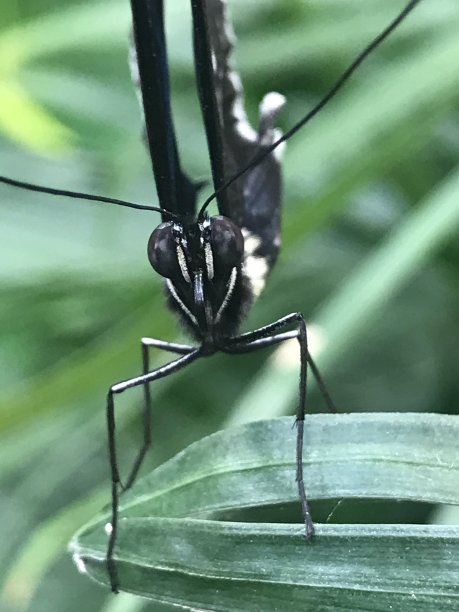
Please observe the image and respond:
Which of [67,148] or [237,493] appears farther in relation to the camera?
[67,148]

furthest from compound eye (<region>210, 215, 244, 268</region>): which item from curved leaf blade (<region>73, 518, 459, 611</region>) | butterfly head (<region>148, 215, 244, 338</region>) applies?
curved leaf blade (<region>73, 518, 459, 611</region>)

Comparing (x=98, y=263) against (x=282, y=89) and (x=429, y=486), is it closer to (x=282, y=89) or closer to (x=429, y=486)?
(x=282, y=89)

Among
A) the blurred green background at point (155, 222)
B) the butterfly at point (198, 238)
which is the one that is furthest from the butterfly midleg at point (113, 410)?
the blurred green background at point (155, 222)

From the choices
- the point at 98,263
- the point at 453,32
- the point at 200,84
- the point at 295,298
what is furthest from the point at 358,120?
the point at 200,84

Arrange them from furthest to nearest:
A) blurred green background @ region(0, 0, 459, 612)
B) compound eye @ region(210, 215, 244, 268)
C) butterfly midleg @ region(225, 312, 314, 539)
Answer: blurred green background @ region(0, 0, 459, 612) → compound eye @ region(210, 215, 244, 268) → butterfly midleg @ region(225, 312, 314, 539)

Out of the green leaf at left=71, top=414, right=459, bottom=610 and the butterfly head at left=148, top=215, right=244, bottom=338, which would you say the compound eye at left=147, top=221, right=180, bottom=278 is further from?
the green leaf at left=71, top=414, right=459, bottom=610

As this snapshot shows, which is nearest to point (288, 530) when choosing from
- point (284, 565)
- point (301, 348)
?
point (284, 565)
